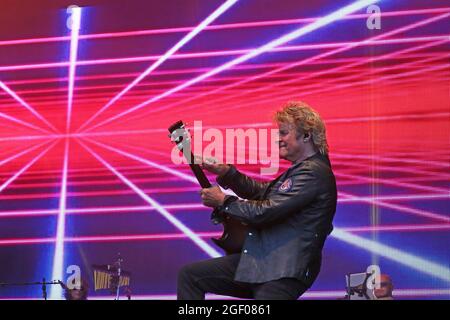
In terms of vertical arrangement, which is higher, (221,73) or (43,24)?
(43,24)

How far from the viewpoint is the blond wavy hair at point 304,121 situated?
146 inches

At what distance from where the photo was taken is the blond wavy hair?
146 inches

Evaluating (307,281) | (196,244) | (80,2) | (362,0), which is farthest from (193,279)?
(80,2)

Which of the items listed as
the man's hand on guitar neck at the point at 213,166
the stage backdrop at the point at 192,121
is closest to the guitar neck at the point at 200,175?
the man's hand on guitar neck at the point at 213,166

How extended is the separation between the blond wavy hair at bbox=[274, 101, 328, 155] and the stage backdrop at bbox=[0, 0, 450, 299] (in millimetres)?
1652

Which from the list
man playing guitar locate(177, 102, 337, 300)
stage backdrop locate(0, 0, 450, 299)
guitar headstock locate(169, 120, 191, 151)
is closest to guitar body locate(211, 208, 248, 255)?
man playing guitar locate(177, 102, 337, 300)

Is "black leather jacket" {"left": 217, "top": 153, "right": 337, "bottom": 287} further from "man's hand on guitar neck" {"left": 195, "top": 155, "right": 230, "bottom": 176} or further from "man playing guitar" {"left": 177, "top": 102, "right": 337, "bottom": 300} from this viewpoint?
"man's hand on guitar neck" {"left": 195, "top": 155, "right": 230, "bottom": 176}

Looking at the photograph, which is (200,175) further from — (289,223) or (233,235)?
(289,223)

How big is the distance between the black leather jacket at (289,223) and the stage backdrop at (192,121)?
171cm

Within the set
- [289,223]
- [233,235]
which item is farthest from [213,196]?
[289,223]

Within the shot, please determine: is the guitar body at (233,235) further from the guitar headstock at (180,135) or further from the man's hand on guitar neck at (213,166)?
the guitar headstock at (180,135)

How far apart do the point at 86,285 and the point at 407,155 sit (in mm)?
2561

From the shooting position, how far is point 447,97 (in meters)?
5.20

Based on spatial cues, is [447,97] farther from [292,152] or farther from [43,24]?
[43,24]
